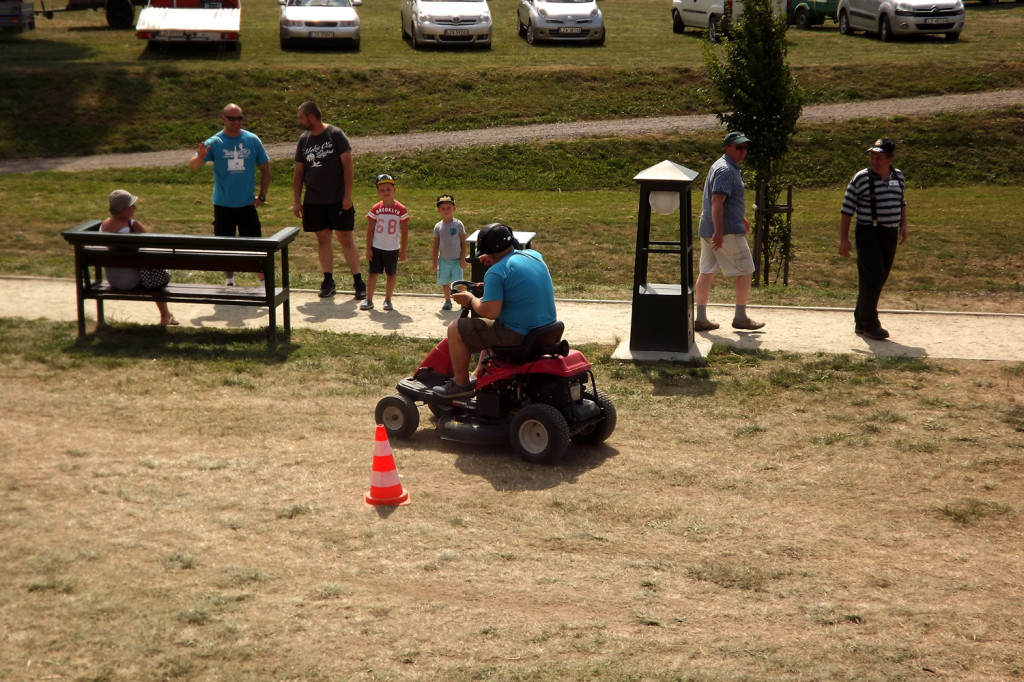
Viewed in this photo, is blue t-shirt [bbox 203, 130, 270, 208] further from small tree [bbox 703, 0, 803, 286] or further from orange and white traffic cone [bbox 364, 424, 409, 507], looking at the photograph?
orange and white traffic cone [bbox 364, 424, 409, 507]

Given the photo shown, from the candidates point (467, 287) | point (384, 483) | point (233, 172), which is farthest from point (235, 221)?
point (384, 483)

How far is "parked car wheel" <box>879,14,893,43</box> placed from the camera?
97.5 feet

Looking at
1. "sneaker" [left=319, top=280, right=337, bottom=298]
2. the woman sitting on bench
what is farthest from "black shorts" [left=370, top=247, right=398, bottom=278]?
the woman sitting on bench

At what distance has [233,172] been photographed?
11117 mm

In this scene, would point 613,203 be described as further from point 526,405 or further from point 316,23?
point 526,405

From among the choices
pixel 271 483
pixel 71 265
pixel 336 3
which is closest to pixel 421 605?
pixel 271 483

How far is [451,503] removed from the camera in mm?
6512

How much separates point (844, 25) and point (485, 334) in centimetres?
2723

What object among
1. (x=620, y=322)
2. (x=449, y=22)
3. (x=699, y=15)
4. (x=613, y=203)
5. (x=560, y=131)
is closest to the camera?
(x=620, y=322)

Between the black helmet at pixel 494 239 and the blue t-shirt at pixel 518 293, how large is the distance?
0.29 ft

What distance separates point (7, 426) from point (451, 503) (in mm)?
3337

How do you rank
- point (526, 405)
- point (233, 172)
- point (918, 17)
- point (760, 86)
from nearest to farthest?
point (526, 405), point (233, 172), point (760, 86), point (918, 17)

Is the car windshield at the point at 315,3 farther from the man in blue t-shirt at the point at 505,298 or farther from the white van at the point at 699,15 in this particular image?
the man in blue t-shirt at the point at 505,298

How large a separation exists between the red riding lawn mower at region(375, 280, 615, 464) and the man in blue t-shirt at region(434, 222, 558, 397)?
0.09 metres
